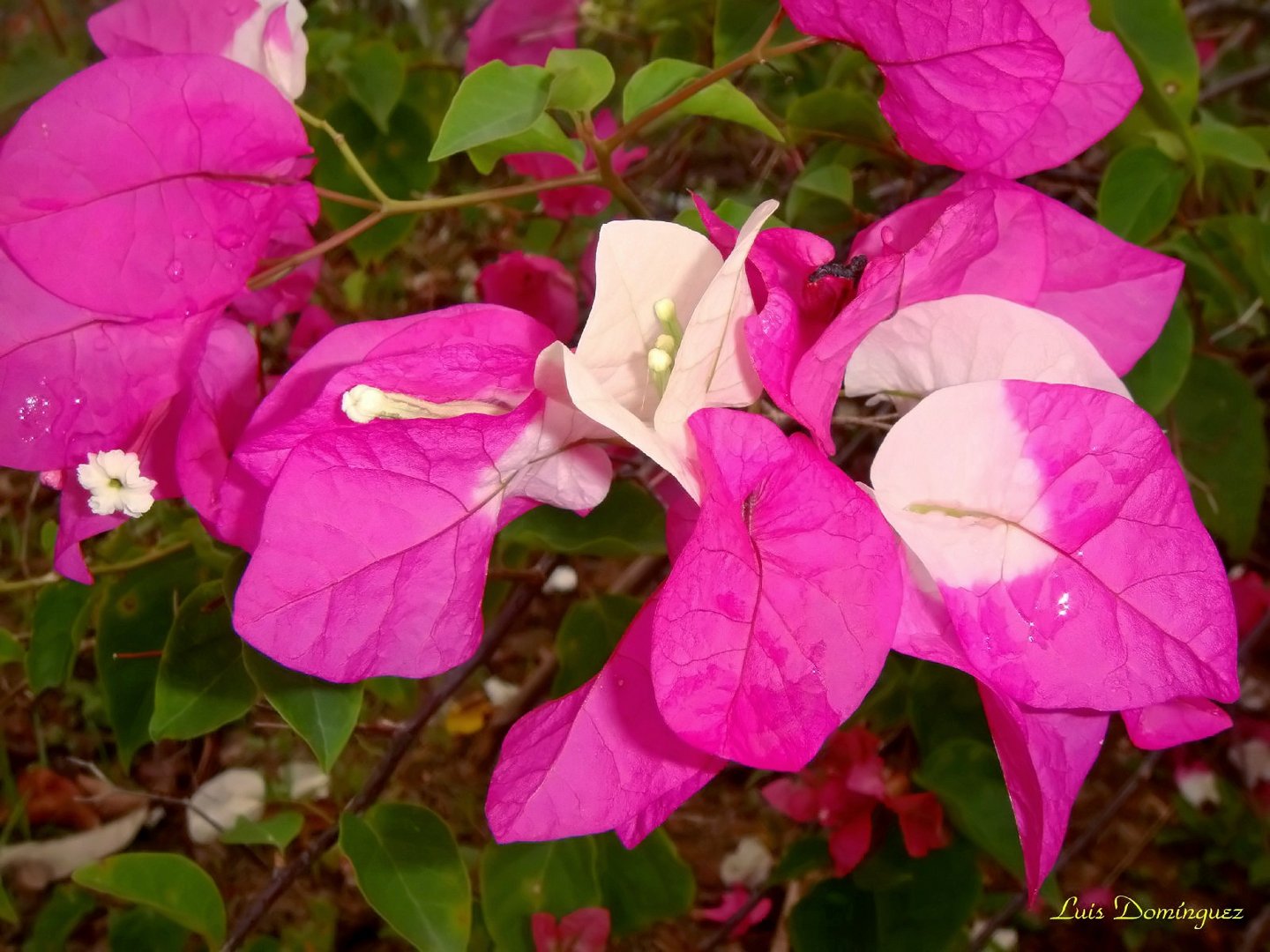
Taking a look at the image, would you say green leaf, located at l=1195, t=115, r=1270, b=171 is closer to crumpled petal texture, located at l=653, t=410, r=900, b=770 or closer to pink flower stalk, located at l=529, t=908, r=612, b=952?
crumpled petal texture, located at l=653, t=410, r=900, b=770

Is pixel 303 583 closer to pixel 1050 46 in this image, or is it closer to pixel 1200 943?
pixel 1050 46

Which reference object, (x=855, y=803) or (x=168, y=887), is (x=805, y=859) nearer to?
(x=855, y=803)

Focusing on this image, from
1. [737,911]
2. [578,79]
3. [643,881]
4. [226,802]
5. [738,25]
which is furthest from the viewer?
[226,802]

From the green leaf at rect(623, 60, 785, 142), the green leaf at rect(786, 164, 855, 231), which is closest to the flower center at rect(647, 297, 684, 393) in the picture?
the green leaf at rect(623, 60, 785, 142)

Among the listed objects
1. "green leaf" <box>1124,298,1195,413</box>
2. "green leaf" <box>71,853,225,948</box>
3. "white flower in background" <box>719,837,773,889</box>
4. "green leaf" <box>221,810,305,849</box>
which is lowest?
"white flower in background" <box>719,837,773,889</box>

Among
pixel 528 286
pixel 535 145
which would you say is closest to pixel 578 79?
pixel 535 145

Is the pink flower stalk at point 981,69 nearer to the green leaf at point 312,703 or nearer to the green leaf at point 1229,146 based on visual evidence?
the green leaf at point 1229,146
